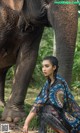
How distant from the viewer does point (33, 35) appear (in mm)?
6879

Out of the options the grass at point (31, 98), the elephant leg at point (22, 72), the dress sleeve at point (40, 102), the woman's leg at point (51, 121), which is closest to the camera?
the woman's leg at point (51, 121)

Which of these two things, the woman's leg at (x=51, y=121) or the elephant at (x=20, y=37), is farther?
the elephant at (x=20, y=37)

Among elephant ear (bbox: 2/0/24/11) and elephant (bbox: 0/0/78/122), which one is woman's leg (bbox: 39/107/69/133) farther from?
elephant ear (bbox: 2/0/24/11)

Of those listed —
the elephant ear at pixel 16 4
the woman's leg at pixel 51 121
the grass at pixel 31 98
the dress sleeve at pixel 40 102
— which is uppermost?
the elephant ear at pixel 16 4

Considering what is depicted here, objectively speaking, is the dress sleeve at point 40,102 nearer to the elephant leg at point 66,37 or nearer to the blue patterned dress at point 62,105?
the blue patterned dress at point 62,105

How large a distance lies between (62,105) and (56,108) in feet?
0.20

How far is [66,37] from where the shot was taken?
557cm

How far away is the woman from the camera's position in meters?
4.84

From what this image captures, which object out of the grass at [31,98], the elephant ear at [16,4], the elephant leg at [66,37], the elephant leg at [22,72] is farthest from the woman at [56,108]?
the elephant leg at [22,72]

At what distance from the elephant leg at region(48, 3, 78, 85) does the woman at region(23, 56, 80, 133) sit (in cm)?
55

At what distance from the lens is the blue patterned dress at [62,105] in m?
4.84

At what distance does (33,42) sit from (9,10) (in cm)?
55

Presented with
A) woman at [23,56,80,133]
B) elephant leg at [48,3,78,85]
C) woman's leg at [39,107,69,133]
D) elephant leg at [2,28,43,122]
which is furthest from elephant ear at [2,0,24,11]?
woman's leg at [39,107,69,133]

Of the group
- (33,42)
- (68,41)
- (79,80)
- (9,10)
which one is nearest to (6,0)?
(9,10)
